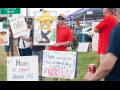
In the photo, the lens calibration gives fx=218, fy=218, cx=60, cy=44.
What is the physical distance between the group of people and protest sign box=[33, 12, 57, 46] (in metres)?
0.20

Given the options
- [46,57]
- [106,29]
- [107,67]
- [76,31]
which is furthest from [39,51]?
[76,31]

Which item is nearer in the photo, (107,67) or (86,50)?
(107,67)

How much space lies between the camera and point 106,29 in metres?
4.53

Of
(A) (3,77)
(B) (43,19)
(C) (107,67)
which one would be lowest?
(A) (3,77)

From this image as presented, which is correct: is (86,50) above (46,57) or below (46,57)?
below

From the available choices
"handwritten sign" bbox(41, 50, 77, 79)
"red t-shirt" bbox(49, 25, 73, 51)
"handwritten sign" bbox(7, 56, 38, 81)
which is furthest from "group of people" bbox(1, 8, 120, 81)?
"handwritten sign" bbox(7, 56, 38, 81)

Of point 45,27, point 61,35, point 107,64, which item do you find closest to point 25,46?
point 61,35

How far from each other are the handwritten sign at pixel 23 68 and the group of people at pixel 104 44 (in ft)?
1.98

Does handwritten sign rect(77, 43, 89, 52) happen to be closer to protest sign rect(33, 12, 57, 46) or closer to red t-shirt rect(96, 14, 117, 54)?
red t-shirt rect(96, 14, 117, 54)

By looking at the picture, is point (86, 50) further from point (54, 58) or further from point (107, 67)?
point (107, 67)

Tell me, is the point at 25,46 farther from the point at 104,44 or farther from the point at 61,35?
the point at 104,44

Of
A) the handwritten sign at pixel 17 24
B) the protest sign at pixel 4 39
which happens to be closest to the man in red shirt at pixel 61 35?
the handwritten sign at pixel 17 24

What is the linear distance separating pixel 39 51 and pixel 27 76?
1.52 metres

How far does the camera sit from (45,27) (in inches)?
167
